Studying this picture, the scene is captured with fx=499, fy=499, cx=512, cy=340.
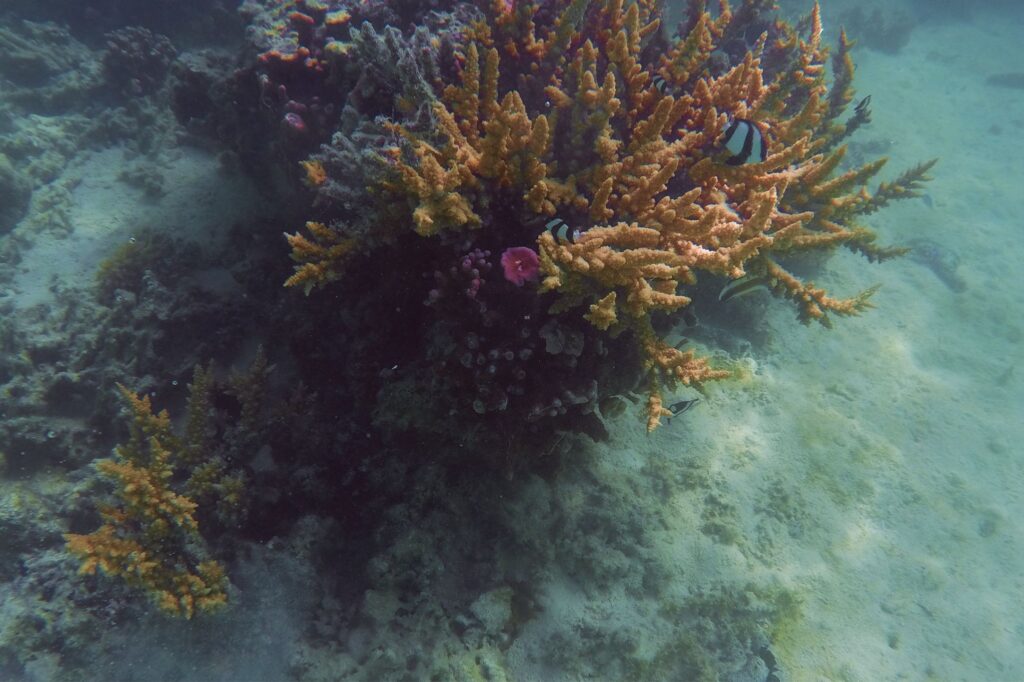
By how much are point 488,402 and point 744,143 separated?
7.39 feet

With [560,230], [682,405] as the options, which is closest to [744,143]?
[560,230]

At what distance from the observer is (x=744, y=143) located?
3.11 m

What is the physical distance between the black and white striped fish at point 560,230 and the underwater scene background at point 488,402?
0.01 metres

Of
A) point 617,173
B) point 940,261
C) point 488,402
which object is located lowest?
point 940,261

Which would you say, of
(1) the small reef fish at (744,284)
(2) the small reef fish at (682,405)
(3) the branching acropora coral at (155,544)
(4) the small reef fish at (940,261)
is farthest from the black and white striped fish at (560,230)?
(4) the small reef fish at (940,261)

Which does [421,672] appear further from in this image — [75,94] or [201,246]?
[75,94]

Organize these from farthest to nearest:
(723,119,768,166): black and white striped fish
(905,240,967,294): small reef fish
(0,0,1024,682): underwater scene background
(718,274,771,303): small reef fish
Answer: (905,240,967,294): small reef fish → (718,274,771,303): small reef fish → (723,119,768,166): black and white striped fish → (0,0,1024,682): underwater scene background

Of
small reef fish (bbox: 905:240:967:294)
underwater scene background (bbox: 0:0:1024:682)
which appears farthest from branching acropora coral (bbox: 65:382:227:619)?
small reef fish (bbox: 905:240:967:294)

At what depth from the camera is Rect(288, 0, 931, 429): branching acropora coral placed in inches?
105

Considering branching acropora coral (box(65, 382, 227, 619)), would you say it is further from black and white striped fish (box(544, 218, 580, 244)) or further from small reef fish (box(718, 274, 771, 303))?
small reef fish (box(718, 274, 771, 303))

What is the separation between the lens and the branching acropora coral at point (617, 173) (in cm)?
268

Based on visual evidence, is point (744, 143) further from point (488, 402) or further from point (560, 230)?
point (488, 402)

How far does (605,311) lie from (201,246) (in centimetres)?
435

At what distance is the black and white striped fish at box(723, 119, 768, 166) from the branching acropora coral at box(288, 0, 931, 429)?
42 millimetres
